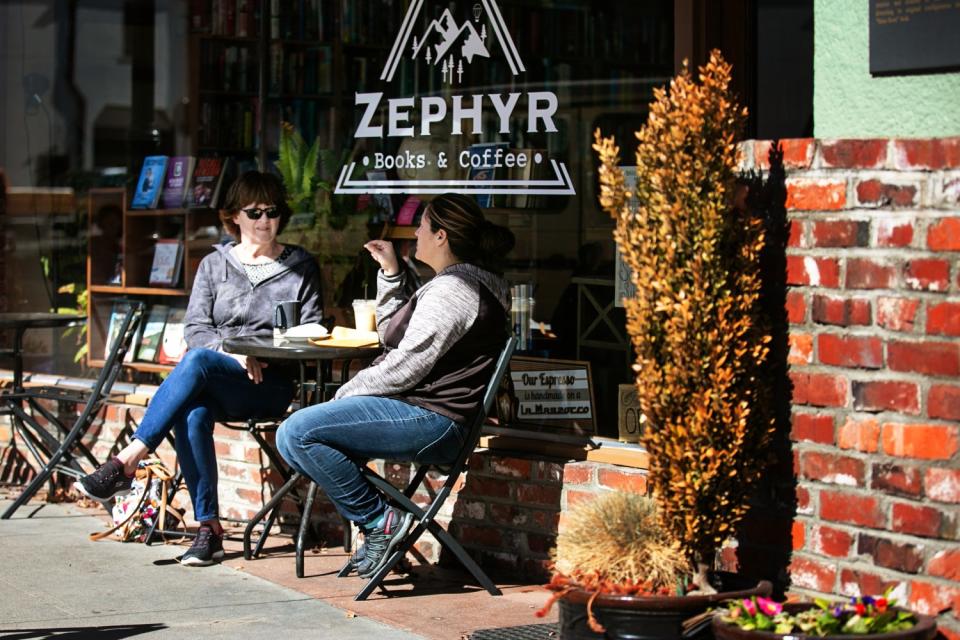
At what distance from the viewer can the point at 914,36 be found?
4.34m

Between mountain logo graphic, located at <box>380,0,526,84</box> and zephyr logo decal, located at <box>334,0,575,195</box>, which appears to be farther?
mountain logo graphic, located at <box>380,0,526,84</box>

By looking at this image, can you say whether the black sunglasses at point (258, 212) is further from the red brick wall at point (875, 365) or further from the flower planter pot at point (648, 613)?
the flower planter pot at point (648, 613)

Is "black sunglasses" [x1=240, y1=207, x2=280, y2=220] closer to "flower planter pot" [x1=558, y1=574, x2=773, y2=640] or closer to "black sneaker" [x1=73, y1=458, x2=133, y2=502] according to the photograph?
"black sneaker" [x1=73, y1=458, x2=133, y2=502]

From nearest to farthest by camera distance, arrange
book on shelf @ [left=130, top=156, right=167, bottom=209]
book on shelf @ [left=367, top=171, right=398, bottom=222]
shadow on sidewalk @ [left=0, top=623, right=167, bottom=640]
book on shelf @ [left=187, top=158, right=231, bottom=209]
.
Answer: shadow on sidewalk @ [left=0, top=623, right=167, bottom=640] < book on shelf @ [left=367, top=171, right=398, bottom=222] < book on shelf @ [left=187, top=158, right=231, bottom=209] < book on shelf @ [left=130, top=156, right=167, bottom=209]

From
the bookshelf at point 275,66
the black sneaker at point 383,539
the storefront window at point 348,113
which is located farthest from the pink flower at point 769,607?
the bookshelf at point 275,66

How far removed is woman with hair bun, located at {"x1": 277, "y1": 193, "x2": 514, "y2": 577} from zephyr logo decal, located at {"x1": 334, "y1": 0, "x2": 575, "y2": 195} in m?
0.72

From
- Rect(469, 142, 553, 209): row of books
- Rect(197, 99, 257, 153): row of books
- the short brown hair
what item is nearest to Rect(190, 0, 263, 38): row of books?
Rect(197, 99, 257, 153): row of books

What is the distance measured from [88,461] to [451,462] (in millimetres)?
2877

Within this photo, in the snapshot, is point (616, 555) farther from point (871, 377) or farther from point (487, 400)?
point (487, 400)

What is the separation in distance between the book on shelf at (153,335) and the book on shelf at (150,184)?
0.58m

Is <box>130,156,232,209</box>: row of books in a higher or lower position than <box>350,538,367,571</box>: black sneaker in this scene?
higher

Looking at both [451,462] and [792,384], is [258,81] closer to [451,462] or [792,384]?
[451,462]

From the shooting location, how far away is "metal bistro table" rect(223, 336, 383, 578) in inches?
232

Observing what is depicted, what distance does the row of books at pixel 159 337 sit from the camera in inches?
313
